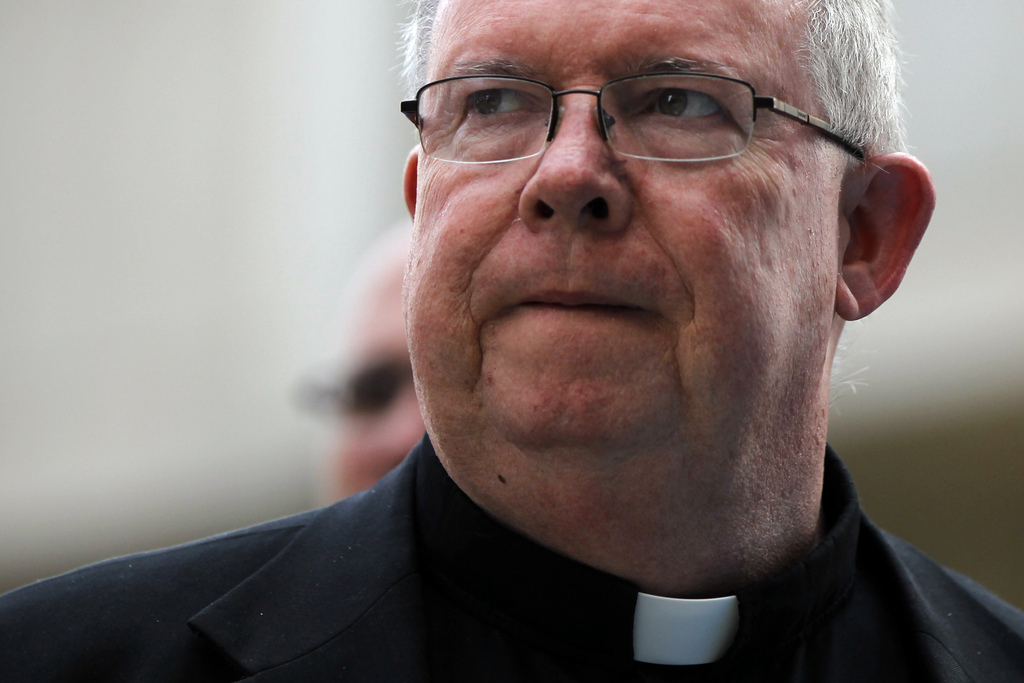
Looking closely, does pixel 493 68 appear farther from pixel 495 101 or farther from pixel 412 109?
pixel 412 109

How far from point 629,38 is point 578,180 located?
31cm

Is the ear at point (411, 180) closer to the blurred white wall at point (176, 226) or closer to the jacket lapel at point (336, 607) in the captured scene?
the jacket lapel at point (336, 607)

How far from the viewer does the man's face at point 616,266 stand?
1.94 meters

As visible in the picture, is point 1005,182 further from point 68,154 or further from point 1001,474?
point 68,154

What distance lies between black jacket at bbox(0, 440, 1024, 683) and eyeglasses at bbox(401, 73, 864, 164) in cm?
76

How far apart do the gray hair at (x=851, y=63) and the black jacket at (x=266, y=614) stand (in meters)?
0.98

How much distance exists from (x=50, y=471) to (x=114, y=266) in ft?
5.85

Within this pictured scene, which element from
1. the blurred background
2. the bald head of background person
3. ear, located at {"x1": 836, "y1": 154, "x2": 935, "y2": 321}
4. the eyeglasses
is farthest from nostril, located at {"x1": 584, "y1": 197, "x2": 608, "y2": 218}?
the blurred background

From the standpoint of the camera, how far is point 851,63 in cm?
236

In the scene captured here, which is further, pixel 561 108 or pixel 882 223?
pixel 882 223

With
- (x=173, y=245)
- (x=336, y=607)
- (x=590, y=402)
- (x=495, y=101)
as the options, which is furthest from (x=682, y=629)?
(x=173, y=245)

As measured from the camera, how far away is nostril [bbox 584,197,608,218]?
1969 millimetres

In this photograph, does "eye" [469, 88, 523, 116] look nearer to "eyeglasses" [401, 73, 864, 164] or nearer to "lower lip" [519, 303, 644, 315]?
"eyeglasses" [401, 73, 864, 164]

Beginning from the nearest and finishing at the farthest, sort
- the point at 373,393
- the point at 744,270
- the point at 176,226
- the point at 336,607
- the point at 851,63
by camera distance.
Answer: the point at 744,270
the point at 336,607
the point at 851,63
the point at 373,393
the point at 176,226
